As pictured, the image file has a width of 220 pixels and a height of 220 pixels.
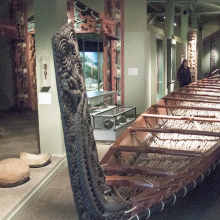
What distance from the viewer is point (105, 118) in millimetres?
5441

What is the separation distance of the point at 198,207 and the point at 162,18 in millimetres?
17341

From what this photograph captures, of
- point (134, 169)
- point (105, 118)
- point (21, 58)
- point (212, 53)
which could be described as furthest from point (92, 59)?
point (212, 53)

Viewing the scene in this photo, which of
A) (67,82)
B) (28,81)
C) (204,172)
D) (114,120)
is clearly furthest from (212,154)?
(28,81)

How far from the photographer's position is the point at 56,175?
12.5 feet

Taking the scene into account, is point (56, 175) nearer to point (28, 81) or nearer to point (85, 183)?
point (85, 183)

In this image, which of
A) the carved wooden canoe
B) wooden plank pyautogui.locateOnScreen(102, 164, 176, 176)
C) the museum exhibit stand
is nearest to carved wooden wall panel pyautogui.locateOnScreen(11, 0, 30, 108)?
the museum exhibit stand

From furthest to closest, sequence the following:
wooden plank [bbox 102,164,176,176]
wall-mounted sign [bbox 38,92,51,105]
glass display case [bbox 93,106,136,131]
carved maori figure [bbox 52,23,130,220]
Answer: glass display case [bbox 93,106,136,131] → wall-mounted sign [bbox 38,92,51,105] → wooden plank [bbox 102,164,176,176] → carved maori figure [bbox 52,23,130,220]

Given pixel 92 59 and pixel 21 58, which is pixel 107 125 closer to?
pixel 92 59

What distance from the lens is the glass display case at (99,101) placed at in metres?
5.65

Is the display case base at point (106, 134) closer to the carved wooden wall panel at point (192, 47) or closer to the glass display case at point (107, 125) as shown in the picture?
the glass display case at point (107, 125)

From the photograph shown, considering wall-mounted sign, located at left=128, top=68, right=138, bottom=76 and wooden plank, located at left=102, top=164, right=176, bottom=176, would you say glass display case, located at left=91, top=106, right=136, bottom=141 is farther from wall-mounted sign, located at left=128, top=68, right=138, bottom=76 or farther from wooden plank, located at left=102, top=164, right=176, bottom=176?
wooden plank, located at left=102, top=164, right=176, bottom=176

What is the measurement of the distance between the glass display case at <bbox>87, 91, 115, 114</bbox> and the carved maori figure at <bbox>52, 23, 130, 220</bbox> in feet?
12.1

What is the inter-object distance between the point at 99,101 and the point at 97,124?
0.75m

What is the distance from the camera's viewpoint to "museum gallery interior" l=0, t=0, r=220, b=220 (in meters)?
1.80
